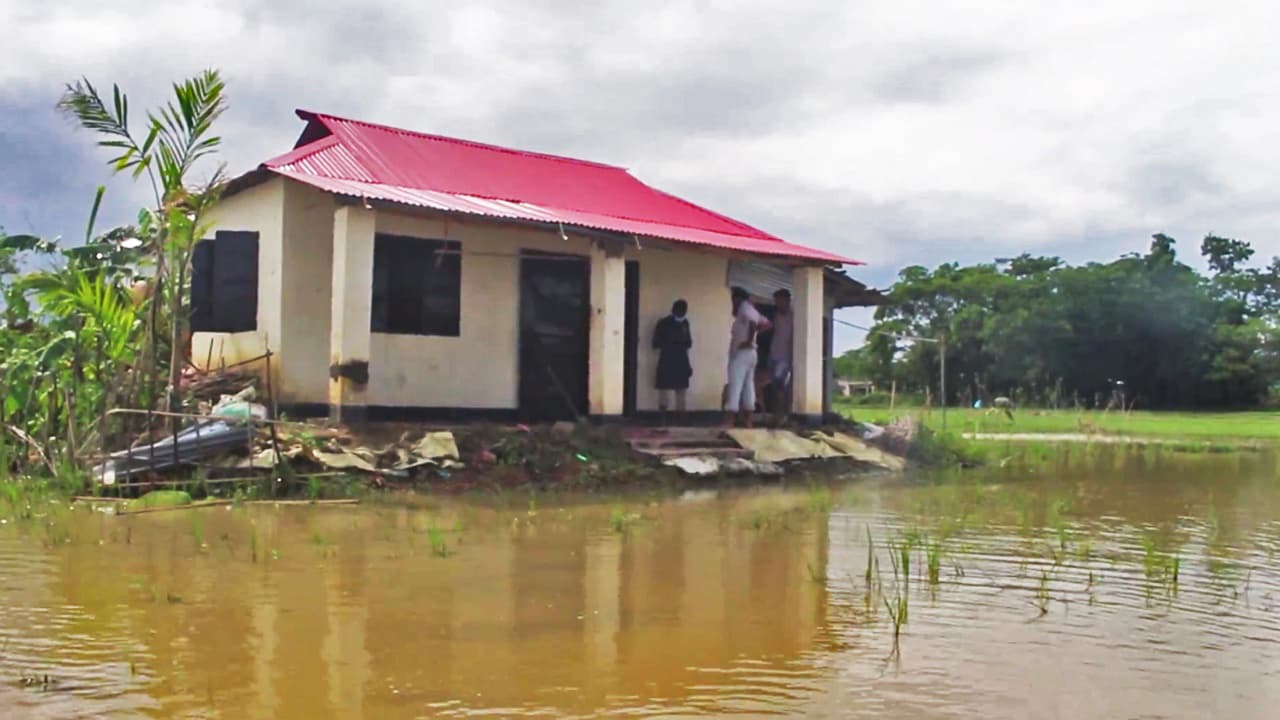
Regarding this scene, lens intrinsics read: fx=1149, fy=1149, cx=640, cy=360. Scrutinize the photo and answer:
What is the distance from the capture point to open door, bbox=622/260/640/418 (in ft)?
44.8

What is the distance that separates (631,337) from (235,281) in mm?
4528

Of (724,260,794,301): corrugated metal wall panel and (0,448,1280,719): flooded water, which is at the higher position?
(724,260,794,301): corrugated metal wall panel

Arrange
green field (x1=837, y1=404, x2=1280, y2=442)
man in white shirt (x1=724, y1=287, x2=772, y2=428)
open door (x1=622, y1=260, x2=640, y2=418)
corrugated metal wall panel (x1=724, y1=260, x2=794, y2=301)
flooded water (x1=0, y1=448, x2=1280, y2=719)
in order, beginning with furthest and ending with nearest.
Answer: green field (x1=837, y1=404, x2=1280, y2=442)
corrugated metal wall panel (x1=724, y1=260, x2=794, y2=301)
open door (x1=622, y1=260, x2=640, y2=418)
man in white shirt (x1=724, y1=287, x2=772, y2=428)
flooded water (x1=0, y1=448, x2=1280, y2=719)

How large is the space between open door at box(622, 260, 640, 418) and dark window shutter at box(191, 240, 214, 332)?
4.63 metres

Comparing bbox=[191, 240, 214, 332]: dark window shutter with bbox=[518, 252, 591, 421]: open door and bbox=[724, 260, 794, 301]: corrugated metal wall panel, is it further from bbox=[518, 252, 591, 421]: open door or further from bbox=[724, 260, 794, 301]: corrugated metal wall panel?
bbox=[724, 260, 794, 301]: corrugated metal wall panel

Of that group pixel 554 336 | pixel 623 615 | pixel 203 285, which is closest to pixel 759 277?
pixel 554 336

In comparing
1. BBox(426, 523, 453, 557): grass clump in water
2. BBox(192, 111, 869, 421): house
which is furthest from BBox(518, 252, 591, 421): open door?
BBox(426, 523, 453, 557): grass clump in water

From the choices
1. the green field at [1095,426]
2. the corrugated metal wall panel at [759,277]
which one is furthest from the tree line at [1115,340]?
the corrugated metal wall panel at [759,277]

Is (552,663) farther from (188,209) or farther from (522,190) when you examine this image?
(522,190)

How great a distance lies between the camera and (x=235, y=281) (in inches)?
473

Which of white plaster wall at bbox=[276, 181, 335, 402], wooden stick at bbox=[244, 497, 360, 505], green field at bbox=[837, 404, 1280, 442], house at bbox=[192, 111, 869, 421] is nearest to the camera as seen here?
wooden stick at bbox=[244, 497, 360, 505]

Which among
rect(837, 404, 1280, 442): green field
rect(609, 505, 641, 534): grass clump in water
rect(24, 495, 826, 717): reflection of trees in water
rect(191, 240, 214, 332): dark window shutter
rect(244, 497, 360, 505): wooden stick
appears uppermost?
rect(191, 240, 214, 332): dark window shutter

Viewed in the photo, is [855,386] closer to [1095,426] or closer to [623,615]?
[1095,426]

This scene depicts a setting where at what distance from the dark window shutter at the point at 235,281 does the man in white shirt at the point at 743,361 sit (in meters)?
5.26
